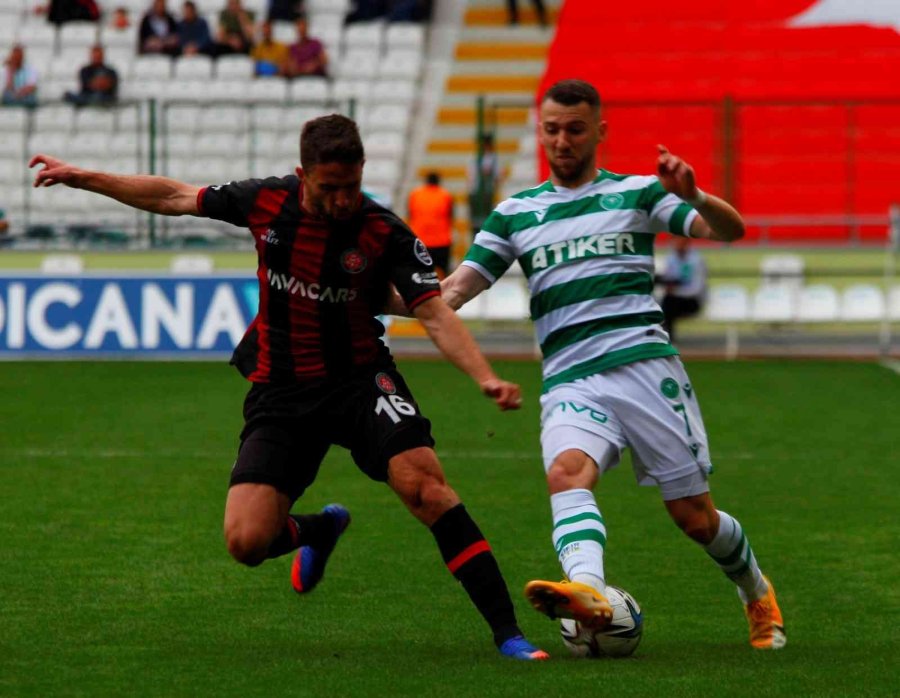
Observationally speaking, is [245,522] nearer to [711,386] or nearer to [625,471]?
[625,471]

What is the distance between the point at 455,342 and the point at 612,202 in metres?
0.71

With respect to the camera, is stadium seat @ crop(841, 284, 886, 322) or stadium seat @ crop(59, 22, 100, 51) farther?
stadium seat @ crop(59, 22, 100, 51)

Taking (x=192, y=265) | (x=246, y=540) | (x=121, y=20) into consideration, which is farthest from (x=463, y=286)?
(x=121, y=20)

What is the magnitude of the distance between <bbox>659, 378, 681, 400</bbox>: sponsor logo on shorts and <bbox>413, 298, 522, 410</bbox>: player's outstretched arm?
52cm

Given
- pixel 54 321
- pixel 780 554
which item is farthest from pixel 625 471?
pixel 54 321

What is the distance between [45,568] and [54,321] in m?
11.0

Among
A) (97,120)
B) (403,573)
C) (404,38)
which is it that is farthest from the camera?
(404,38)

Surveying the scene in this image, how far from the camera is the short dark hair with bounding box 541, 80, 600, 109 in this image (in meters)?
5.76

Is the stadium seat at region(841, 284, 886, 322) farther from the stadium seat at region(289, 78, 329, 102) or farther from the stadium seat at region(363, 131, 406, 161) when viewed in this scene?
the stadium seat at region(289, 78, 329, 102)

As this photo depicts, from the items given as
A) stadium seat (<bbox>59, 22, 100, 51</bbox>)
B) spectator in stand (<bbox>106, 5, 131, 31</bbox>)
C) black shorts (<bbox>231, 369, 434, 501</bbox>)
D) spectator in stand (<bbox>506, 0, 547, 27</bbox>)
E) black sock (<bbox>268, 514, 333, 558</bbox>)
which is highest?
spectator in stand (<bbox>506, 0, 547, 27</bbox>)

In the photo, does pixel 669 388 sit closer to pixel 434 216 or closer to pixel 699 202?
pixel 699 202

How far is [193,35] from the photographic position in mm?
25266

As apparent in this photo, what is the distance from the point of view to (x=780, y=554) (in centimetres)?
786

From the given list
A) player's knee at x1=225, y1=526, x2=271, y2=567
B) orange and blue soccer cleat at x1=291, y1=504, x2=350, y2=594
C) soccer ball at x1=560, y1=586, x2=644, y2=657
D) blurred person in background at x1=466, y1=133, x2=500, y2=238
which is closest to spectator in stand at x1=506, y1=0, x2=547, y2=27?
blurred person in background at x1=466, y1=133, x2=500, y2=238
